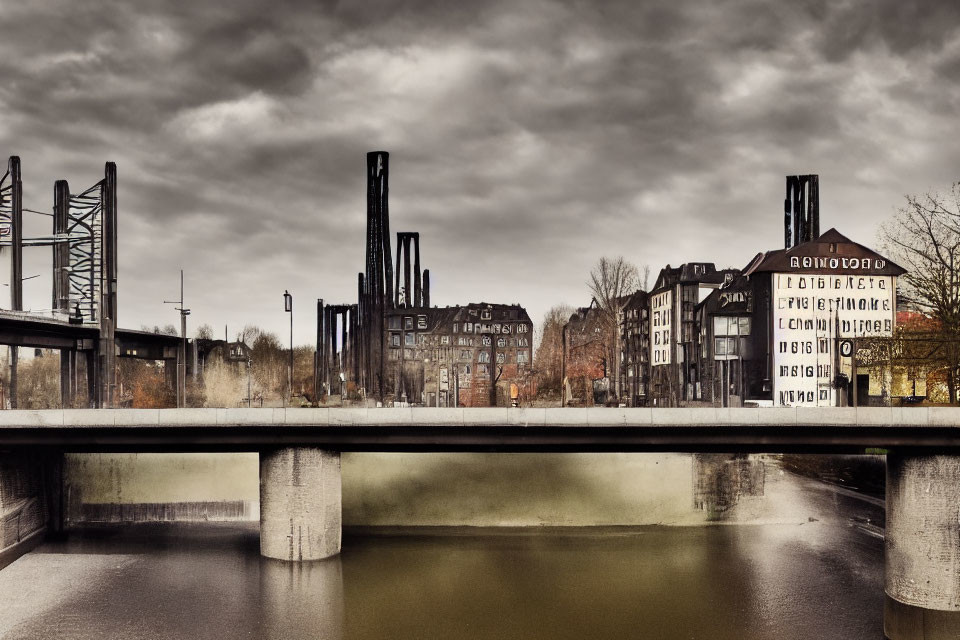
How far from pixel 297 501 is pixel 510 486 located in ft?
40.4

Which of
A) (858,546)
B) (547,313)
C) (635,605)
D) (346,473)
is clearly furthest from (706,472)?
(547,313)

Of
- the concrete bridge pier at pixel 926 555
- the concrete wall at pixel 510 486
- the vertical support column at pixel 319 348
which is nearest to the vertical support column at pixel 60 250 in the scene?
the vertical support column at pixel 319 348

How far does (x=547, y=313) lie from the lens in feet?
397

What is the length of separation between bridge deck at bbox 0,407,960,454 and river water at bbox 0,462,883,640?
209 inches

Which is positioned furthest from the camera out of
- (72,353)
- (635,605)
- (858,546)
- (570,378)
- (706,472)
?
(570,378)

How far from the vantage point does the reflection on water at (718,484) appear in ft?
133

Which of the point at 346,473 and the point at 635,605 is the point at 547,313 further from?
the point at 635,605

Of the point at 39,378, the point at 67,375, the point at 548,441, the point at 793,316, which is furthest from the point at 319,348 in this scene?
→ the point at 548,441

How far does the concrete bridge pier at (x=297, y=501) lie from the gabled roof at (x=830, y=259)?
62.2 metres

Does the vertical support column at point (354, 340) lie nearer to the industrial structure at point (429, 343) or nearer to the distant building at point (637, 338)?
the industrial structure at point (429, 343)

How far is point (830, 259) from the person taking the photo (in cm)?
8156

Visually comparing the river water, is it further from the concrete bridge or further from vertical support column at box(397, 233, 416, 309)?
vertical support column at box(397, 233, 416, 309)

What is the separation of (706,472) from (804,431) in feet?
37.0

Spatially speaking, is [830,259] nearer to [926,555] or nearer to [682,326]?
[682,326]
